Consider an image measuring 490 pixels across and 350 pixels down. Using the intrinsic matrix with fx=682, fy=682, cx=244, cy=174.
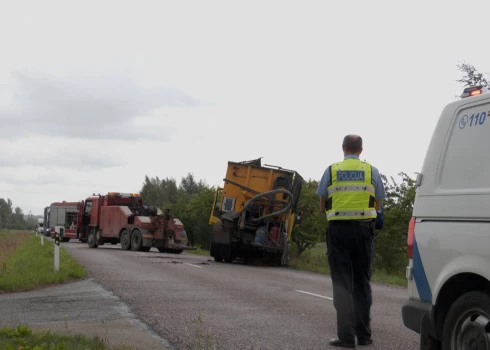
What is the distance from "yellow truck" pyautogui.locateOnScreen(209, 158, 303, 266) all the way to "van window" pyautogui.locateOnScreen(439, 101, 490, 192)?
47.3ft

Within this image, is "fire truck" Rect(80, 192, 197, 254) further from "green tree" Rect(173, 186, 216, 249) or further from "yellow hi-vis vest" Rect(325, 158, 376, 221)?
"yellow hi-vis vest" Rect(325, 158, 376, 221)

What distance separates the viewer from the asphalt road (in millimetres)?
6672

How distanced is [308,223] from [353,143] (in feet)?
92.3

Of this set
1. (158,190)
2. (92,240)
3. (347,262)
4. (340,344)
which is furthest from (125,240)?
(158,190)

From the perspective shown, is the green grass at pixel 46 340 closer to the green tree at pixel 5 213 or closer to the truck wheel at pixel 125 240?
the truck wheel at pixel 125 240

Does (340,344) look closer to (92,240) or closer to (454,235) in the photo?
(454,235)

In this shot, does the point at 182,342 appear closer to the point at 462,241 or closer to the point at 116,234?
the point at 462,241

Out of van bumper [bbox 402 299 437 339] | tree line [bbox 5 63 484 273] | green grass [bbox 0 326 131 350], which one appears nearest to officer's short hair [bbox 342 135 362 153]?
van bumper [bbox 402 299 437 339]

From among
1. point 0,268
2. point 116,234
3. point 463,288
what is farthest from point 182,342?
point 116,234

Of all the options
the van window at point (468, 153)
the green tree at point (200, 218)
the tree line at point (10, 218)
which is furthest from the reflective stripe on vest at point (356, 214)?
the tree line at point (10, 218)

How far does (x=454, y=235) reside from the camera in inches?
177

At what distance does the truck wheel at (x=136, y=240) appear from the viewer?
27675mm

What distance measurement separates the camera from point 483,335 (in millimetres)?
4211

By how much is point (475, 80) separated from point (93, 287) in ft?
55.9
